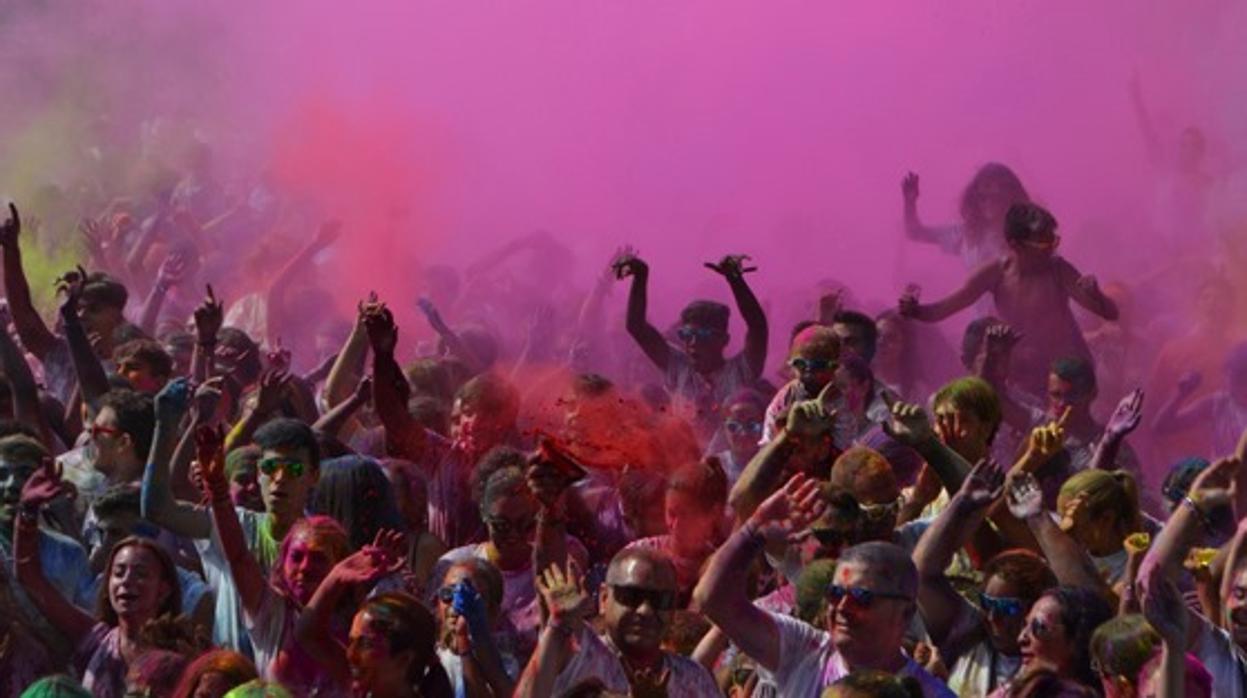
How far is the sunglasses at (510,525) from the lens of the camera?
7.38 meters

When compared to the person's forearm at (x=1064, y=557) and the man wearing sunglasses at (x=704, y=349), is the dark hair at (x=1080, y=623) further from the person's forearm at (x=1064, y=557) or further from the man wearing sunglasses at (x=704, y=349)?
the man wearing sunglasses at (x=704, y=349)

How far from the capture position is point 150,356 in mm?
9195

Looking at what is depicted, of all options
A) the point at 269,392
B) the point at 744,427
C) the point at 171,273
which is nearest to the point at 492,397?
the point at 269,392

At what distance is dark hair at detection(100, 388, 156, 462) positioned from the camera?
8.20 meters

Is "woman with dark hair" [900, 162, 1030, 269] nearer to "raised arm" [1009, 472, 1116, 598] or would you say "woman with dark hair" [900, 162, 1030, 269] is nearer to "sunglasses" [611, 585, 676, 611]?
"raised arm" [1009, 472, 1116, 598]

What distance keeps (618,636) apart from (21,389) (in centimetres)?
329

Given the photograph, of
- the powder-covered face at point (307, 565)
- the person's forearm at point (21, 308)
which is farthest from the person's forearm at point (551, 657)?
the person's forearm at point (21, 308)

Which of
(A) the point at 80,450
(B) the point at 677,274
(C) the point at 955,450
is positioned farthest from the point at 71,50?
(C) the point at 955,450

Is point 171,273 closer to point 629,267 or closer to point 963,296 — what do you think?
point 629,267

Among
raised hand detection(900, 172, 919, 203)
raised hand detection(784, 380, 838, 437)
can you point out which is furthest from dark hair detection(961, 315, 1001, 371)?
raised hand detection(784, 380, 838, 437)

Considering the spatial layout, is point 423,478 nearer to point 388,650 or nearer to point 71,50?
point 388,650

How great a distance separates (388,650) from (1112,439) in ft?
7.24

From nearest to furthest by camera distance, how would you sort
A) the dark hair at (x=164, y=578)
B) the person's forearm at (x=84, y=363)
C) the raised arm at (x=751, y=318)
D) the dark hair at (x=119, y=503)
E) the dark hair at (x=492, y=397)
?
1. the dark hair at (x=164, y=578)
2. the dark hair at (x=119, y=503)
3. the dark hair at (x=492, y=397)
4. the person's forearm at (x=84, y=363)
5. the raised arm at (x=751, y=318)

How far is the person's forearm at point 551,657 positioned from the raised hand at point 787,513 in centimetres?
43
